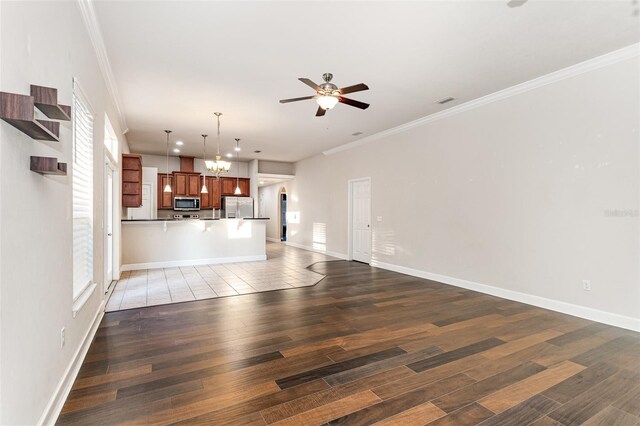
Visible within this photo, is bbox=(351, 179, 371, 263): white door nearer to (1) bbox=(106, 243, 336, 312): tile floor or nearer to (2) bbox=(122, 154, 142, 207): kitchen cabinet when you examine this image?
(1) bbox=(106, 243, 336, 312): tile floor

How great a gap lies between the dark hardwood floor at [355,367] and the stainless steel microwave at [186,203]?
5.75 m

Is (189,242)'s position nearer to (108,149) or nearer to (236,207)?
(108,149)

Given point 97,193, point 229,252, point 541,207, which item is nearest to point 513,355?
A: point 541,207

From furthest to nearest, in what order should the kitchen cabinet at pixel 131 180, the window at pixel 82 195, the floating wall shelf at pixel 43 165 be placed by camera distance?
1. the kitchen cabinet at pixel 131 180
2. the window at pixel 82 195
3. the floating wall shelf at pixel 43 165

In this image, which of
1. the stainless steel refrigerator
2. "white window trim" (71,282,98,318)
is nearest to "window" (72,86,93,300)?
"white window trim" (71,282,98,318)

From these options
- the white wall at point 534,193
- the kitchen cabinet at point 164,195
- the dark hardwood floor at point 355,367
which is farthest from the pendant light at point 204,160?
the white wall at point 534,193

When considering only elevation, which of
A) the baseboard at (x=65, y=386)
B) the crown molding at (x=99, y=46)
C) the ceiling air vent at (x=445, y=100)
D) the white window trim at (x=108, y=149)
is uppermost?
the ceiling air vent at (x=445, y=100)

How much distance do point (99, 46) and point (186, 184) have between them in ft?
21.8

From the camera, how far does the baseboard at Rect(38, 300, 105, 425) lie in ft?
6.06

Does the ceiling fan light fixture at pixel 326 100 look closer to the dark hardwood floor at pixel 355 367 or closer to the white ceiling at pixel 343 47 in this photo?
the white ceiling at pixel 343 47

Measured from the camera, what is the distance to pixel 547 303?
4.15 metres

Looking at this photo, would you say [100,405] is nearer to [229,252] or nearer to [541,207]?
[541,207]

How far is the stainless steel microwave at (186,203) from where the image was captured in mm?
9312

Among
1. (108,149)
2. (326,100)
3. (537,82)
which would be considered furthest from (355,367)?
(108,149)
